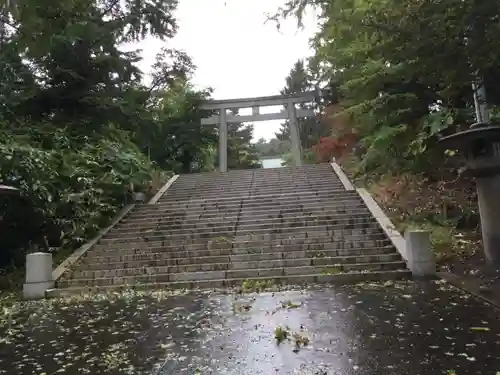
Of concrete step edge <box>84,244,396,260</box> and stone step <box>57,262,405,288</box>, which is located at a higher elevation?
concrete step edge <box>84,244,396,260</box>

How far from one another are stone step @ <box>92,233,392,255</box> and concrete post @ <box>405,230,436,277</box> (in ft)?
4.45

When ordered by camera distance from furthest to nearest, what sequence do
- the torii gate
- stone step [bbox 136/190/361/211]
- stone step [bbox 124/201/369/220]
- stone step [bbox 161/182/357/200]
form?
the torii gate < stone step [bbox 161/182/357/200] < stone step [bbox 136/190/361/211] < stone step [bbox 124/201/369/220]

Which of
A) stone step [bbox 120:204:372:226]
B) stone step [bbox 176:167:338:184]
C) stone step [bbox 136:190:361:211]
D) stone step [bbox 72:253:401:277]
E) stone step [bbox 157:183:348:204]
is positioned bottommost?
Answer: stone step [bbox 72:253:401:277]

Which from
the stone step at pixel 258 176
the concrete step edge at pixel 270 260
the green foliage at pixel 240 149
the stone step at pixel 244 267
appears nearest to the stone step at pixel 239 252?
the concrete step edge at pixel 270 260

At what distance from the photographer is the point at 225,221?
12.0 metres

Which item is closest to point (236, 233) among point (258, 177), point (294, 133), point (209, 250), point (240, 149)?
point (209, 250)

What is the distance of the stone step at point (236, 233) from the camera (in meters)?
10.2

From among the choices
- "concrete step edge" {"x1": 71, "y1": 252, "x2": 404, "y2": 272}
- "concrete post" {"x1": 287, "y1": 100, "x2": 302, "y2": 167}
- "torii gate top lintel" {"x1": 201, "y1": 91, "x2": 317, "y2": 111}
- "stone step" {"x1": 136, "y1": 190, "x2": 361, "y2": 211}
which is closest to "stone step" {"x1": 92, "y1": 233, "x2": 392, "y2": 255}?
"concrete step edge" {"x1": 71, "y1": 252, "x2": 404, "y2": 272}

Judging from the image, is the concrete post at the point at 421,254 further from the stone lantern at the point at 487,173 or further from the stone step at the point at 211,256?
the stone lantern at the point at 487,173

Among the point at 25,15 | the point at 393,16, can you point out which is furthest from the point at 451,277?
the point at 25,15

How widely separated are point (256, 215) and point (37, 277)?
558cm

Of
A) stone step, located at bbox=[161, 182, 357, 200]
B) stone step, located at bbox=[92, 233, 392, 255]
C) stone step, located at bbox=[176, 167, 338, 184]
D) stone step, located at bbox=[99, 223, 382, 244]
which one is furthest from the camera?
stone step, located at bbox=[176, 167, 338, 184]

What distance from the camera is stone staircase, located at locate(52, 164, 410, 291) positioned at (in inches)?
332

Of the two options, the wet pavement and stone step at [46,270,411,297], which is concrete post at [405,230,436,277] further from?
the wet pavement
